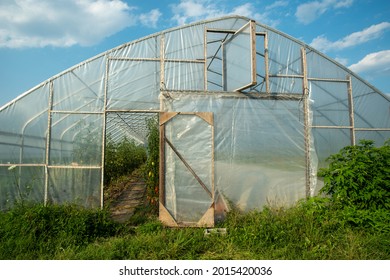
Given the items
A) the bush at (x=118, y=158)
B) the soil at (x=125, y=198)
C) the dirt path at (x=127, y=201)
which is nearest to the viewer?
the dirt path at (x=127, y=201)

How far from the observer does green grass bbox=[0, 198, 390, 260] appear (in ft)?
14.2

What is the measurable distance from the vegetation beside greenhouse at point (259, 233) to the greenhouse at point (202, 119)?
0.94 metres

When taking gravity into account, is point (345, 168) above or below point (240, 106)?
below

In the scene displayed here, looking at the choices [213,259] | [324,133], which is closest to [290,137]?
[324,133]

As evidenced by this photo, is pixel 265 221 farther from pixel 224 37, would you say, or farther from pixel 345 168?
pixel 224 37

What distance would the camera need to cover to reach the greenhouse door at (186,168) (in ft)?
20.3

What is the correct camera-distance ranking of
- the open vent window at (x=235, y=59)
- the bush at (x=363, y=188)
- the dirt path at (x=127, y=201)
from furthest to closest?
the dirt path at (x=127, y=201) → the open vent window at (x=235, y=59) → the bush at (x=363, y=188)

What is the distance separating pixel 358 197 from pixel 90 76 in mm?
5978

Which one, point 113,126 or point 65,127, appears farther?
point 113,126

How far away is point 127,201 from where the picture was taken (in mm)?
9305

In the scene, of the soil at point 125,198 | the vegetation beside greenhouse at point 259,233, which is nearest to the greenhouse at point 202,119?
the vegetation beside greenhouse at point 259,233

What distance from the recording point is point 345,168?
208 inches

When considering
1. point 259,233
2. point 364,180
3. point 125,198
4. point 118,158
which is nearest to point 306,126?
point 364,180

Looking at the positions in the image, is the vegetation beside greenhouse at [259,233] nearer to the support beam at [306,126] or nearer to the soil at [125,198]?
the support beam at [306,126]
